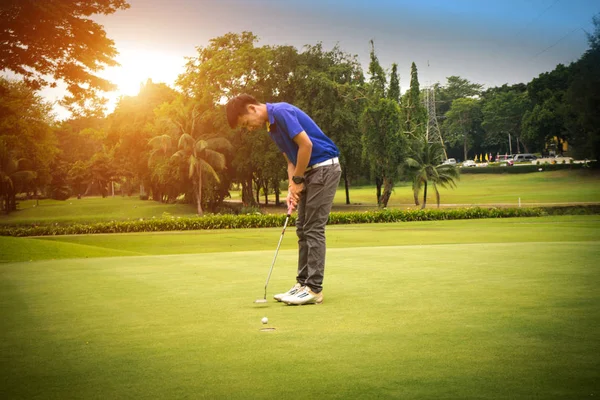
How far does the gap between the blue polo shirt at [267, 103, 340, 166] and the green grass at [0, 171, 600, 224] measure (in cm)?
3962

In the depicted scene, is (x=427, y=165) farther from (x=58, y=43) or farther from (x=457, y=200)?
(x=58, y=43)

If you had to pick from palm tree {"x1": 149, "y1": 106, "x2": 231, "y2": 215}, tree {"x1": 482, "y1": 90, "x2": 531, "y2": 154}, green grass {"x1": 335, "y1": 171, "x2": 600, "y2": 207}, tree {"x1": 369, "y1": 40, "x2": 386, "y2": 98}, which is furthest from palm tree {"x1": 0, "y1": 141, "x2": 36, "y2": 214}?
tree {"x1": 482, "y1": 90, "x2": 531, "y2": 154}

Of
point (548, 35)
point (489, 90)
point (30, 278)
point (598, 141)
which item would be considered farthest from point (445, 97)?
point (30, 278)

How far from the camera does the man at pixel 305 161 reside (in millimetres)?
6273

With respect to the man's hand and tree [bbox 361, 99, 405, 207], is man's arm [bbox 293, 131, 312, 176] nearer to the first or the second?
the man's hand

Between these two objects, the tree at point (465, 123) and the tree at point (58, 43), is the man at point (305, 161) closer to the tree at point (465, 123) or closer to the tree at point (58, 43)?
the tree at point (58, 43)

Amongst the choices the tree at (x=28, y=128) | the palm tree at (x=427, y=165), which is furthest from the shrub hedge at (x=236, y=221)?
the palm tree at (x=427, y=165)

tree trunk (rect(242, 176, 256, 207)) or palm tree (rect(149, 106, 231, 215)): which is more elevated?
palm tree (rect(149, 106, 231, 215))

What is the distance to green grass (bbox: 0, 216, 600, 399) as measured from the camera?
322 cm

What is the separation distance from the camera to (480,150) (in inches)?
4564

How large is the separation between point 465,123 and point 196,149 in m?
71.6

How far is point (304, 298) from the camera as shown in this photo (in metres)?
5.99

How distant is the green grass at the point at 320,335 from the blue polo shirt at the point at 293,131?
59.4 inches

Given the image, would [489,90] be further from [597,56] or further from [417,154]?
[417,154]
